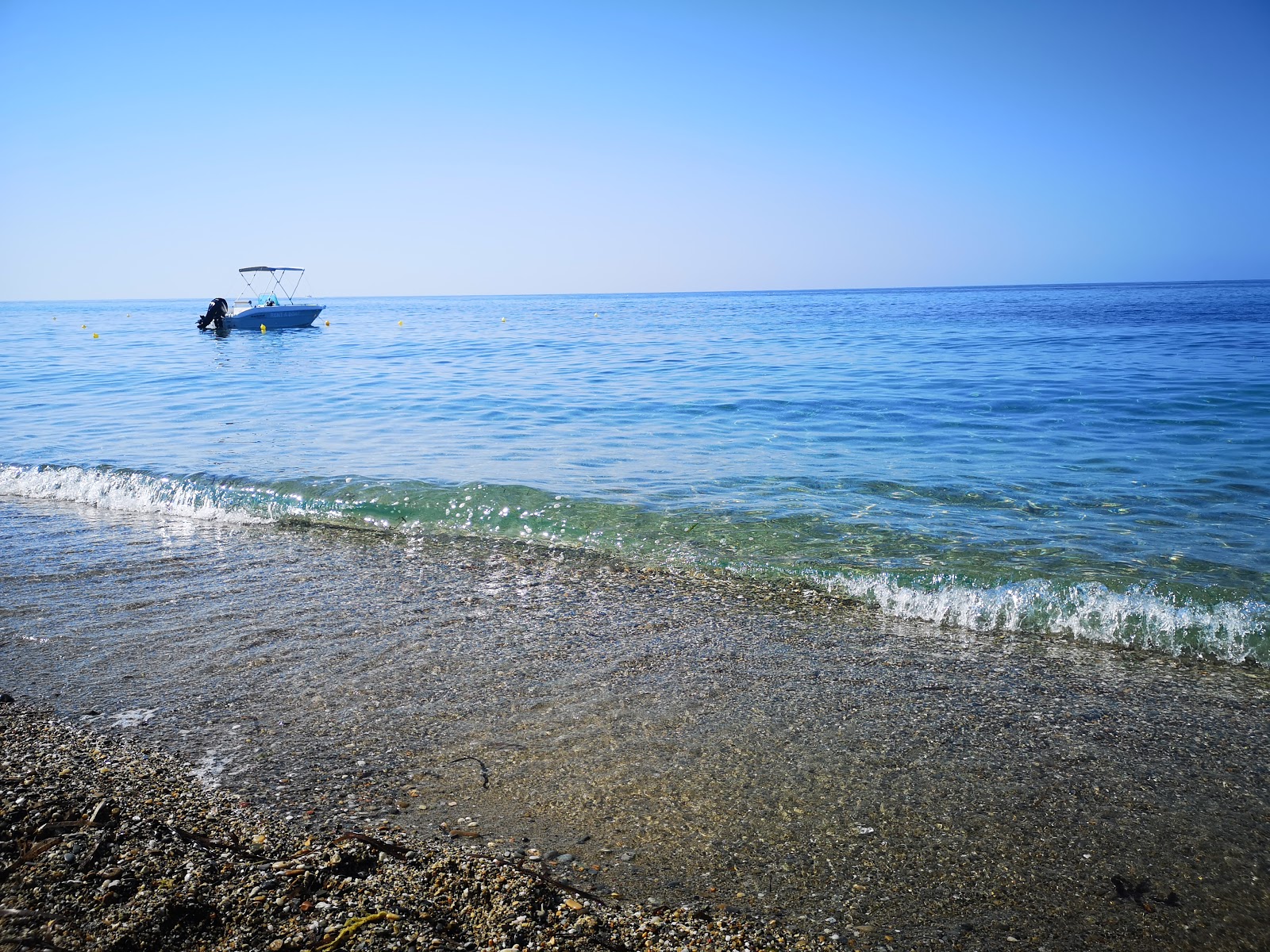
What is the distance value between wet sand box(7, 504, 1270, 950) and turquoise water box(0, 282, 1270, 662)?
1.08 m

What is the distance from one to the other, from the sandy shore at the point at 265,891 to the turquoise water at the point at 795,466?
4212 mm

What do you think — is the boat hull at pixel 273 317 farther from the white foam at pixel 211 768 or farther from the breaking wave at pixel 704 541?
the white foam at pixel 211 768

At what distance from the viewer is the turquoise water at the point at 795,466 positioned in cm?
684

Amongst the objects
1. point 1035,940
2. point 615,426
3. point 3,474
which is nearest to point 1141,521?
point 1035,940

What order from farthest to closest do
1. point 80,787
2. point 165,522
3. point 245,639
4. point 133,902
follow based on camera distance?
point 165,522
point 245,639
point 80,787
point 133,902

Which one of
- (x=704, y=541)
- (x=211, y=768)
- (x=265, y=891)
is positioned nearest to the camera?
(x=265, y=891)

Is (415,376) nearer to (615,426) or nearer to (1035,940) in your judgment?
(615,426)

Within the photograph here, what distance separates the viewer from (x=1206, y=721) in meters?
4.50

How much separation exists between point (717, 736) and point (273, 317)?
4813 cm

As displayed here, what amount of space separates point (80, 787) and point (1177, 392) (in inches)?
790

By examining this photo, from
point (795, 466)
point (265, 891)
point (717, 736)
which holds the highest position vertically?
point (795, 466)

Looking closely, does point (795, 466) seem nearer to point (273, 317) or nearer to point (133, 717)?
point (133, 717)

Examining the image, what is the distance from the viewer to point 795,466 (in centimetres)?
1112

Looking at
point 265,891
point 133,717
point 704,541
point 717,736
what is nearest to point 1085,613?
point 704,541
